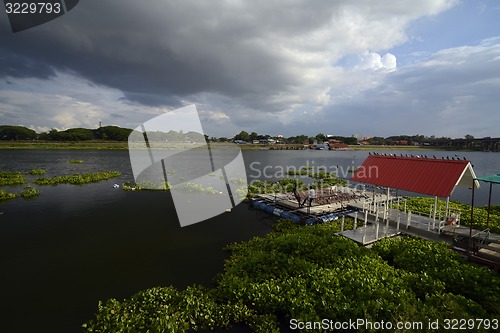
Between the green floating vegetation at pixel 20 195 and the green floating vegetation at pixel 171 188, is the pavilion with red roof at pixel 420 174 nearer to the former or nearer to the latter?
the green floating vegetation at pixel 171 188

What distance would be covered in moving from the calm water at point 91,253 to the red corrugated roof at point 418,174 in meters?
10.2

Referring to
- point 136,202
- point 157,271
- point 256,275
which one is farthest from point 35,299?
point 136,202

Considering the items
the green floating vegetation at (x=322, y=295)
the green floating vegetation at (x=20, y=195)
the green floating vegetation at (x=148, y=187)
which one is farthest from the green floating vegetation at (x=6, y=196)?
the green floating vegetation at (x=322, y=295)

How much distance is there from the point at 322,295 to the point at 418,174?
12.2 meters

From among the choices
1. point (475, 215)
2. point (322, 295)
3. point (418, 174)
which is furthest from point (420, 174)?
point (322, 295)

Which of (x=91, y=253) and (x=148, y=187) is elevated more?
(x=148, y=187)

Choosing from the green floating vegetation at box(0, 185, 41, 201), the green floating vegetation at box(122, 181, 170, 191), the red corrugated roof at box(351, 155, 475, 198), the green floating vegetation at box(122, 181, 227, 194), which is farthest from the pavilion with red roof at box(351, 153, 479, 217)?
the green floating vegetation at box(0, 185, 41, 201)

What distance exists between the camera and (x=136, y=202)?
3127 centimetres

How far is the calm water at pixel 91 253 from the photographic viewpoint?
480 inches

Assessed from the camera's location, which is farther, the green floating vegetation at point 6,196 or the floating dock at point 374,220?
the green floating vegetation at point 6,196

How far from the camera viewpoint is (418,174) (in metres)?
17.8

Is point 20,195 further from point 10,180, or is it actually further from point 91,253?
point 91,253

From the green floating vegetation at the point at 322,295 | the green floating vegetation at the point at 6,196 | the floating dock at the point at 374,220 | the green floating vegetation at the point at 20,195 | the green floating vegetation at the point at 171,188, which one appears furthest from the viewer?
the green floating vegetation at the point at 171,188

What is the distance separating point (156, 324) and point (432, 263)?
13566 mm
